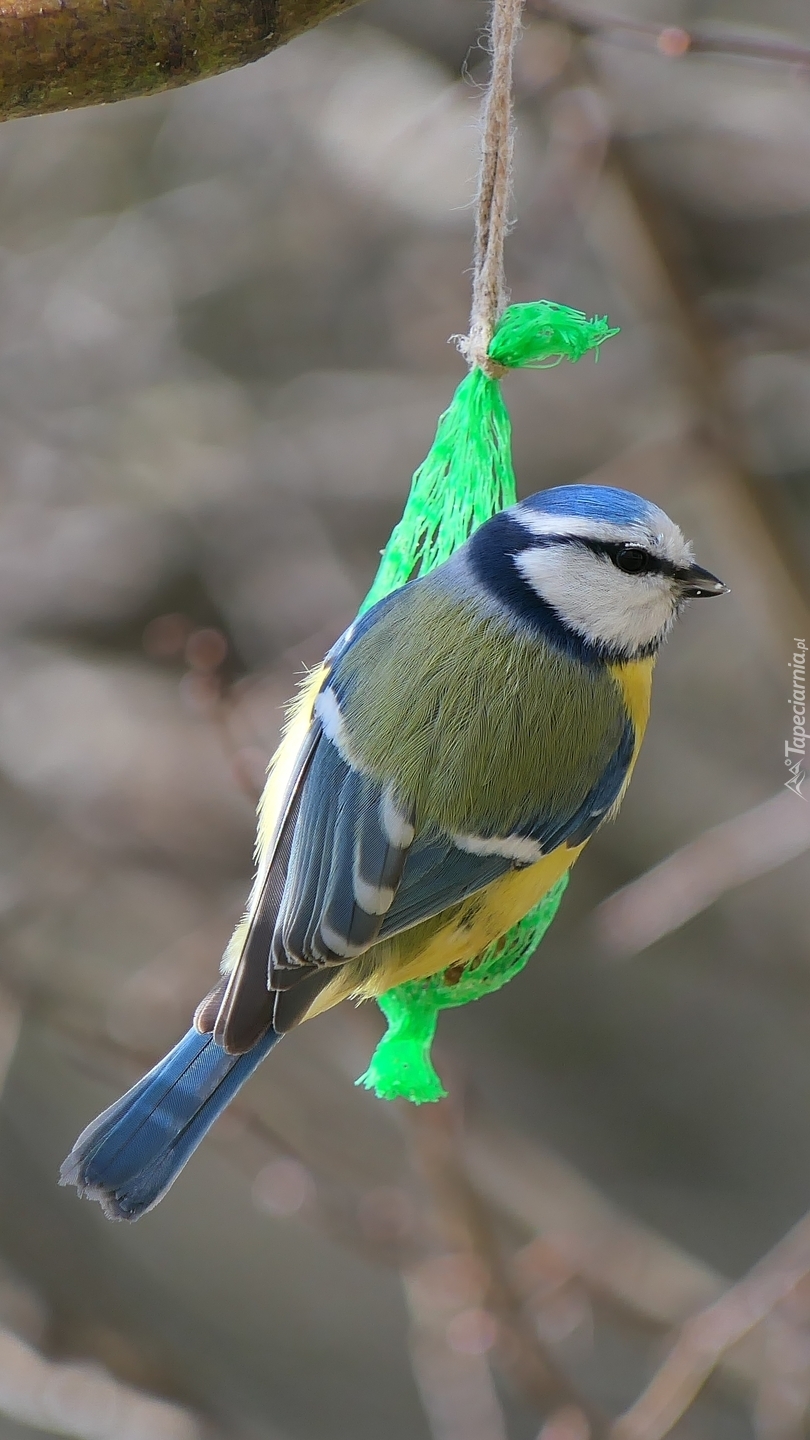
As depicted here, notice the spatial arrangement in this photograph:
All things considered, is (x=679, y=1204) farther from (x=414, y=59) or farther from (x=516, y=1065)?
(x=414, y=59)

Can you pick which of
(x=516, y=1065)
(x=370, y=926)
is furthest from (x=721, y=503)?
(x=516, y=1065)

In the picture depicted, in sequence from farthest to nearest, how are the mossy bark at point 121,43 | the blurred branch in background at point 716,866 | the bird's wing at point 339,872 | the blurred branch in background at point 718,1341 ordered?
the blurred branch in background at point 716,866, the blurred branch in background at point 718,1341, the bird's wing at point 339,872, the mossy bark at point 121,43

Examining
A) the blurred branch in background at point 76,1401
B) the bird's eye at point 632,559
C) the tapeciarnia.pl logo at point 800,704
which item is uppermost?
the bird's eye at point 632,559

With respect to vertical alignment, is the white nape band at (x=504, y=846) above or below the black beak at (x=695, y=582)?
Result: below

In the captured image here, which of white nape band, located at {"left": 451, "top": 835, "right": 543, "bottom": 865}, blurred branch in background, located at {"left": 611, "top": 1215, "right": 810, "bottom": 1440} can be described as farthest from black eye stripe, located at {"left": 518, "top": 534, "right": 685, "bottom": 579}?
blurred branch in background, located at {"left": 611, "top": 1215, "right": 810, "bottom": 1440}

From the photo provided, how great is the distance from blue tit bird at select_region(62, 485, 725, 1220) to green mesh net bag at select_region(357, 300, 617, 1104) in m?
Answer: 0.10

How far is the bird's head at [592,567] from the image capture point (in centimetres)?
140

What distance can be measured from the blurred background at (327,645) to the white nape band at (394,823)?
78 cm

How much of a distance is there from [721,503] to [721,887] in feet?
2.02

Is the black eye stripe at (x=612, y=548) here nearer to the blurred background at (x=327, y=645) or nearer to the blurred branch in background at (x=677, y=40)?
the blurred branch in background at (x=677, y=40)

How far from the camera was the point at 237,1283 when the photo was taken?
10.7ft

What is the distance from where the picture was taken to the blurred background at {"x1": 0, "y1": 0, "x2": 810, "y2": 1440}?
92.0 inches

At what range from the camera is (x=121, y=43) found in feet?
3.89

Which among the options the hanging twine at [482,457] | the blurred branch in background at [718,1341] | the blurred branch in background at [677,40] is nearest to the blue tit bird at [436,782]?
the hanging twine at [482,457]
